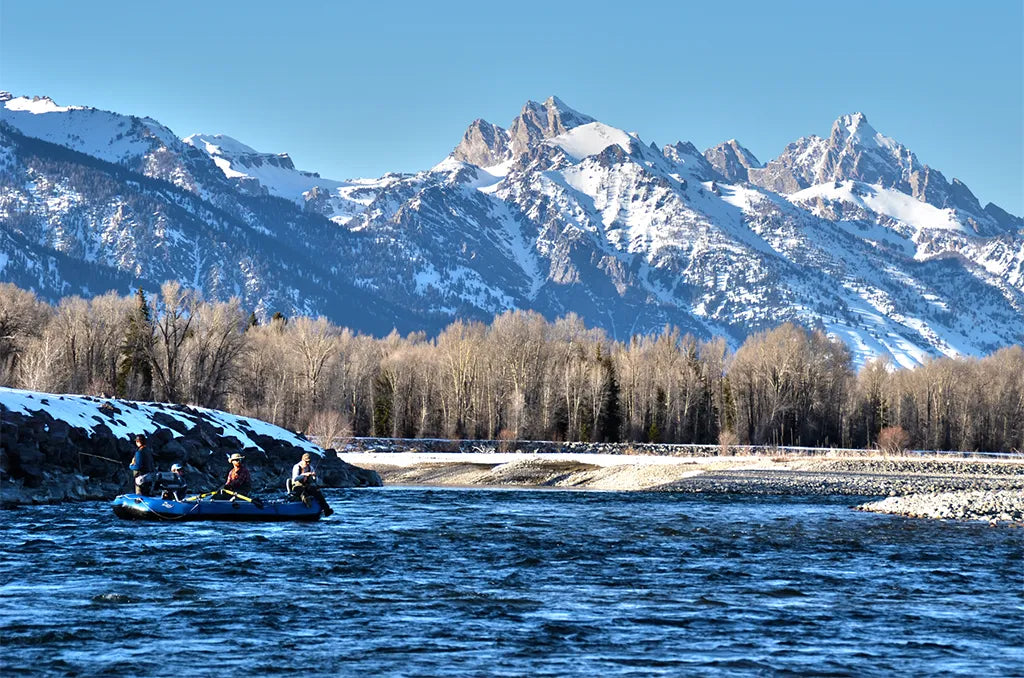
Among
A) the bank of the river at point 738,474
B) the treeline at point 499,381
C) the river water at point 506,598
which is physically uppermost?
the treeline at point 499,381

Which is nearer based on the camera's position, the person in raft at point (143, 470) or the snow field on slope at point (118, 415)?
the person in raft at point (143, 470)

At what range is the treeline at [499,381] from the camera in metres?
114

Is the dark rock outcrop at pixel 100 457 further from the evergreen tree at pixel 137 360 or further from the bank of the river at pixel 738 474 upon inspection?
the evergreen tree at pixel 137 360

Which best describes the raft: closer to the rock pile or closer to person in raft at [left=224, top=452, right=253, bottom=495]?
person in raft at [left=224, top=452, right=253, bottom=495]

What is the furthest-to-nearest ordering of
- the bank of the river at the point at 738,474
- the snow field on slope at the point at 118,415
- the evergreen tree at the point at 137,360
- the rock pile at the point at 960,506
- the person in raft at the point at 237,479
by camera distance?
the evergreen tree at the point at 137,360 → the bank of the river at the point at 738,474 → the snow field on slope at the point at 118,415 → the rock pile at the point at 960,506 → the person in raft at the point at 237,479

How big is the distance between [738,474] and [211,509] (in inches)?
1624

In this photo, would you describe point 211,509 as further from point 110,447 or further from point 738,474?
point 738,474

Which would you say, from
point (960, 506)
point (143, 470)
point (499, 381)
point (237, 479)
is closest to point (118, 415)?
point (143, 470)

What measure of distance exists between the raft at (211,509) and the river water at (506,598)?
593 millimetres

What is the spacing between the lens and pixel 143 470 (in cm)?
4347

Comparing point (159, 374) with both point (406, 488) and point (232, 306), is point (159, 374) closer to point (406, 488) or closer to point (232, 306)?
point (232, 306)

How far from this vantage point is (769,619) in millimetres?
23891

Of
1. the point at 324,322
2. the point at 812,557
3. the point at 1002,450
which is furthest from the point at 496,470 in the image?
the point at 1002,450

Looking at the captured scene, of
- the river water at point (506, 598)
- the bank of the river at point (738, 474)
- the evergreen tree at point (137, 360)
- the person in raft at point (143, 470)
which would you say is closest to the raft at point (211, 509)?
the river water at point (506, 598)
